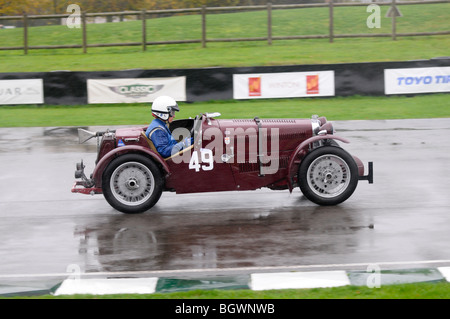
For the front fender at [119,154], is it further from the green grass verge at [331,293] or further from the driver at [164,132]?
the green grass verge at [331,293]

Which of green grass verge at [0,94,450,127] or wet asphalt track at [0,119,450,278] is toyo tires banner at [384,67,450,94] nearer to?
green grass verge at [0,94,450,127]

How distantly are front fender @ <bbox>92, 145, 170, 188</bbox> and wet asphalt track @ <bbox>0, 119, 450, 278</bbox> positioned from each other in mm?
559

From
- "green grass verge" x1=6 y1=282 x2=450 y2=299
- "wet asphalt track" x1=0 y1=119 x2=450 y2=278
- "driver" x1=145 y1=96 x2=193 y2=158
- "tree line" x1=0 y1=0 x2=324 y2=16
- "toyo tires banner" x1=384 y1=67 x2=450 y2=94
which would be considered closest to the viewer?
"green grass verge" x1=6 y1=282 x2=450 y2=299

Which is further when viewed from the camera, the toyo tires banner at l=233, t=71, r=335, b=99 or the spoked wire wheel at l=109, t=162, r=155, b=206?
the toyo tires banner at l=233, t=71, r=335, b=99

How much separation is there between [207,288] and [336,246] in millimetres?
1873

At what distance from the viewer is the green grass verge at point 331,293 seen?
5.79 metres

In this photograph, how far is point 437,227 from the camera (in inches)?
318

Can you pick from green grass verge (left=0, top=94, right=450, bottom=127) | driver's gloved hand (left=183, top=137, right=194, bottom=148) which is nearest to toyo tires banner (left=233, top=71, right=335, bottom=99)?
green grass verge (left=0, top=94, right=450, bottom=127)

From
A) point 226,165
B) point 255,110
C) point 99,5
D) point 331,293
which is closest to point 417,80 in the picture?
point 255,110

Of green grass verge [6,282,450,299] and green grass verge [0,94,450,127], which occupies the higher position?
green grass verge [0,94,450,127]

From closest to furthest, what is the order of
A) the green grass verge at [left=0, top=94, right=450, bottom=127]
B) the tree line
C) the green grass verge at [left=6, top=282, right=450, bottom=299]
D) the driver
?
1. the green grass verge at [left=6, top=282, right=450, bottom=299]
2. the driver
3. the green grass verge at [left=0, top=94, right=450, bottom=127]
4. the tree line

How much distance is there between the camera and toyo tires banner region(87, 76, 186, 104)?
814 inches
